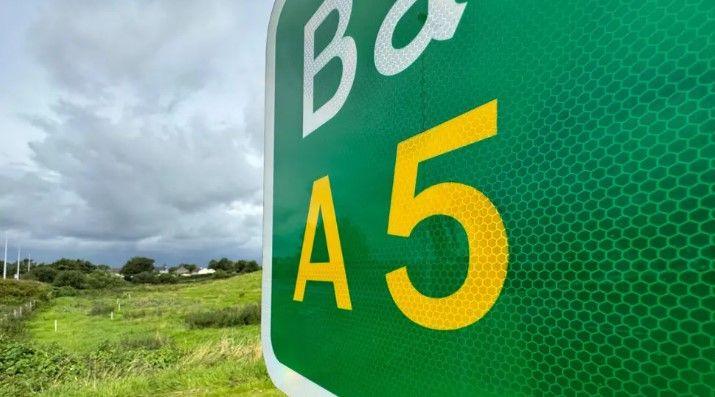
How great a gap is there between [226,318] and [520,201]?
26348 millimetres

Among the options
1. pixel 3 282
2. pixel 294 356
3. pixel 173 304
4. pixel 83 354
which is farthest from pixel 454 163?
pixel 3 282

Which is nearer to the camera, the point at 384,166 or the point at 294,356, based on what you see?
the point at 384,166

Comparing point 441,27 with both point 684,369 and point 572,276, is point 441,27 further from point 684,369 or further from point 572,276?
point 684,369

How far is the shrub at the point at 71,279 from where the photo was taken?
142ft

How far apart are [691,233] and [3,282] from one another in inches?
1737

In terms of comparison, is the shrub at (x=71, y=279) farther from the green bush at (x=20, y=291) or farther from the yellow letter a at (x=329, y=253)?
the yellow letter a at (x=329, y=253)

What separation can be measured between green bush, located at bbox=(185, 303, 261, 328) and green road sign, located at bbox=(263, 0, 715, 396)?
2349 centimetres

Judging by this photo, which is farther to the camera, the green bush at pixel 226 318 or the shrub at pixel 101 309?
the shrub at pixel 101 309

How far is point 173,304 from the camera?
32.4 metres

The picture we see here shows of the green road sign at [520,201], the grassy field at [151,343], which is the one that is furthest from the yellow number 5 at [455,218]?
the grassy field at [151,343]

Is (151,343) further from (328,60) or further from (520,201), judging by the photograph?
(520,201)

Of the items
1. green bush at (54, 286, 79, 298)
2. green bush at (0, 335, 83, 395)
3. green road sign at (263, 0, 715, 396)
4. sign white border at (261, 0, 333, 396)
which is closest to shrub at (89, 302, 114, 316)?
green bush at (54, 286, 79, 298)

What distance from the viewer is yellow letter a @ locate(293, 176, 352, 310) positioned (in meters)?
0.94

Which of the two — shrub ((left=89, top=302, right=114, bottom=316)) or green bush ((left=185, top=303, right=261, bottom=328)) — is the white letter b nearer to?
green bush ((left=185, top=303, right=261, bottom=328))
